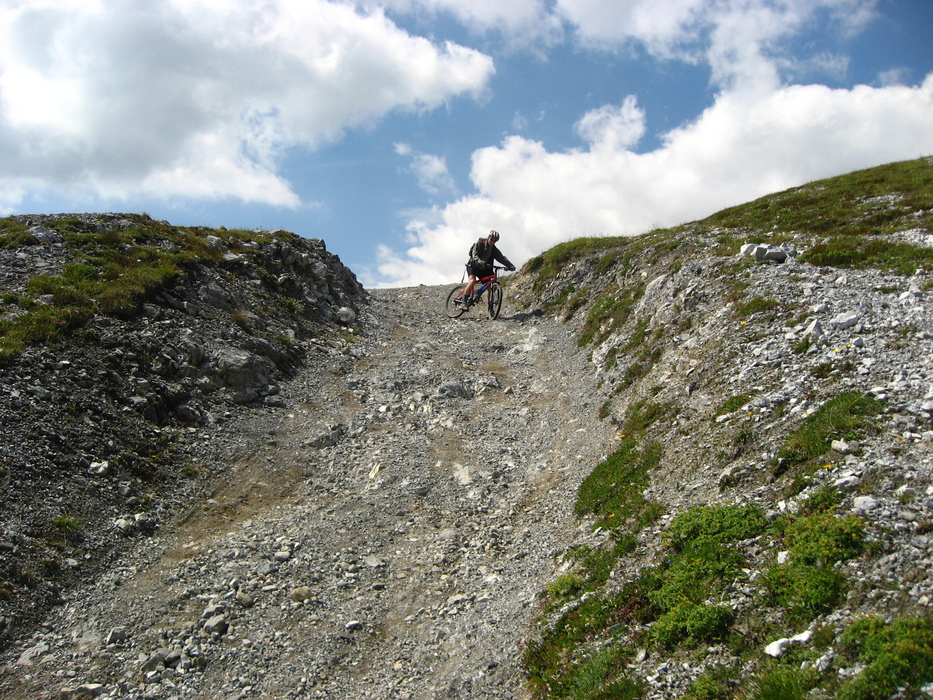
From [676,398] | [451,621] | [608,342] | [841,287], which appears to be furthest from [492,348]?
[451,621]

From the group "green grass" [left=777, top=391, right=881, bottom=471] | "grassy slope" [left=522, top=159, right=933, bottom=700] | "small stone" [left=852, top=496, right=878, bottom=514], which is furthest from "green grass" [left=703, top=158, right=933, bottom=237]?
"small stone" [left=852, top=496, right=878, bottom=514]

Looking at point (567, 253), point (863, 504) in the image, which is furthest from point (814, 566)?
point (567, 253)

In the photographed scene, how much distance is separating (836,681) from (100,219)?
28.5 m

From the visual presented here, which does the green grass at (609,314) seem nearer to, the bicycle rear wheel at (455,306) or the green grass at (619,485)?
the bicycle rear wheel at (455,306)

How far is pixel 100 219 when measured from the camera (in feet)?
79.3

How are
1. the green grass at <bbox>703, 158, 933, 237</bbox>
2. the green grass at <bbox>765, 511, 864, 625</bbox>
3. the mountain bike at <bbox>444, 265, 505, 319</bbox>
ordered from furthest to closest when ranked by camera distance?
the mountain bike at <bbox>444, 265, 505, 319</bbox>
the green grass at <bbox>703, 158, 933, 237</bbox>
the green grass at <bbox>765, 511, 864, 625</bbox>

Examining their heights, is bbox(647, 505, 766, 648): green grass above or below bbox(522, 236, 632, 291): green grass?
below

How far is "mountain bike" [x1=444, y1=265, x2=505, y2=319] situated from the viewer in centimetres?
2964

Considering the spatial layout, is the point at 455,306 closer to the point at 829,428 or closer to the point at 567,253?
the point at 567,253

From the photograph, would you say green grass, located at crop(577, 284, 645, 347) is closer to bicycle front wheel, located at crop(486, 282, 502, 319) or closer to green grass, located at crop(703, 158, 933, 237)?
bicycle front wheel, located at crop(486, 282, 502, 319)

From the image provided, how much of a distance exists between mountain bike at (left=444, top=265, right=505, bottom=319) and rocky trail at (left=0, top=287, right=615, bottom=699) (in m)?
9.00

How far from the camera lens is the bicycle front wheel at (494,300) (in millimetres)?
30172

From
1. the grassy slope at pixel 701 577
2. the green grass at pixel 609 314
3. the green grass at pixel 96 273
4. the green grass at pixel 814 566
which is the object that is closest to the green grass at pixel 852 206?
the grassy slope at pixel 701 577

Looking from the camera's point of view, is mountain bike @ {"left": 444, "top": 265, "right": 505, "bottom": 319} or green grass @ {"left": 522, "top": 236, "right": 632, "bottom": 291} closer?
mountain bike @ {"left": 444, "top": 265, "right": 505, "bottom": 319}
